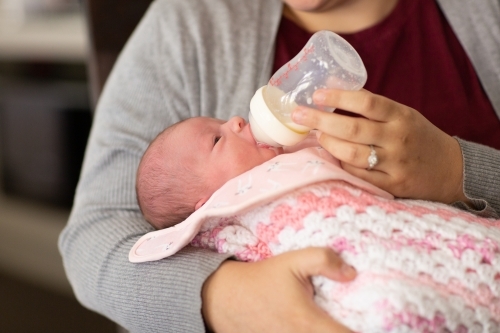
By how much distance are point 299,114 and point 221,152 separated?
170 millimetres

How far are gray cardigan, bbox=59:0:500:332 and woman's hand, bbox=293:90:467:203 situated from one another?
57mm

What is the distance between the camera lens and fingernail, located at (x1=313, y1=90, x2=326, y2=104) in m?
0.81

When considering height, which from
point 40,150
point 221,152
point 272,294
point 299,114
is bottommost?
point 40,150

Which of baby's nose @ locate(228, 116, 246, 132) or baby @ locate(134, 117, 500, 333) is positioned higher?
baby's nose @ locate(228, 116, 246, 132)

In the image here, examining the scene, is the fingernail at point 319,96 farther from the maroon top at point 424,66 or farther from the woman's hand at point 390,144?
the maroon top at point 424,66

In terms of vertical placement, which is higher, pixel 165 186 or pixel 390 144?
pixel 390 144

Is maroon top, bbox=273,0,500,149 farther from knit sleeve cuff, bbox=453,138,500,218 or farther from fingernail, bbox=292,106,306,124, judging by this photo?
fingernail, bbox=292,106,306,124

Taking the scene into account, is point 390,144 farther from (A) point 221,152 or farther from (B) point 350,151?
(A) point 221,152

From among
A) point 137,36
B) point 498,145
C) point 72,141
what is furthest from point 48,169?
point 498,145

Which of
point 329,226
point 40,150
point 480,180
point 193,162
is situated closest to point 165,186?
point 193,162

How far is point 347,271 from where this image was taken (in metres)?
0.75

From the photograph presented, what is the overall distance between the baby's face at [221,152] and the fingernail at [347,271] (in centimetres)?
25

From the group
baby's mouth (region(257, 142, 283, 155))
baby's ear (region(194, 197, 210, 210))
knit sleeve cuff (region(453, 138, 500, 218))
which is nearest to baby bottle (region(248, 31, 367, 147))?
baby's mouth (region(257, 142, 283, 155))

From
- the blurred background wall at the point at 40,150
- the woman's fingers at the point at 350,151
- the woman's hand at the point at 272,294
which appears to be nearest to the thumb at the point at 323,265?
the woman's hand at the point at 272,294
